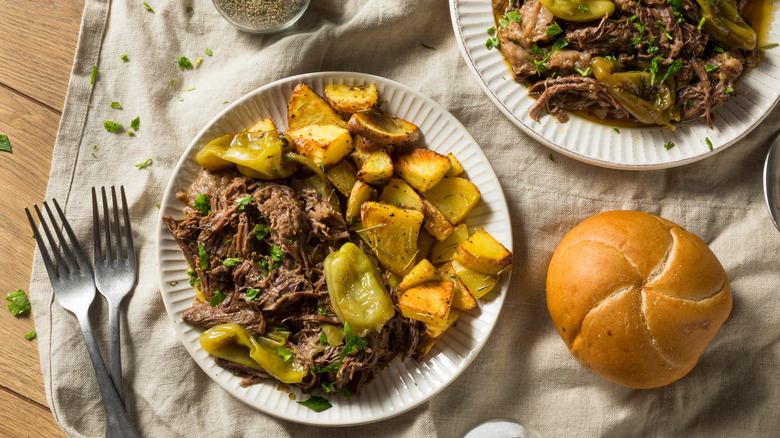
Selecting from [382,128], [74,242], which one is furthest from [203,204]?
[382,128]

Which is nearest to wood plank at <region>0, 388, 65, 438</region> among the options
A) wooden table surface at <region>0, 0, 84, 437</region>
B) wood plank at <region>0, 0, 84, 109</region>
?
wooden table surface at <region>0, 0, 84, 437</region>

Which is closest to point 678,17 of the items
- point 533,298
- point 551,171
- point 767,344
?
point 551,171

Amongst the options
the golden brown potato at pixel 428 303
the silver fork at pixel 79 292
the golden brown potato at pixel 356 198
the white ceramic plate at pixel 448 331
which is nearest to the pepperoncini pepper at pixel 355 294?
the golden brown potato at pixel 428 303

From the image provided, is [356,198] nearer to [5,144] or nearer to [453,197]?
[453,197]

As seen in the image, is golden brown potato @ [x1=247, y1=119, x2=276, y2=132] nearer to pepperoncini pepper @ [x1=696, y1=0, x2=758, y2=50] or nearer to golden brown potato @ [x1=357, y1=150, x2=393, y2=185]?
golden brown potato @ [x1=357, y1=150, x2=393, y2=185]

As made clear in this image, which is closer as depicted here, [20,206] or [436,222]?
[436,222]
